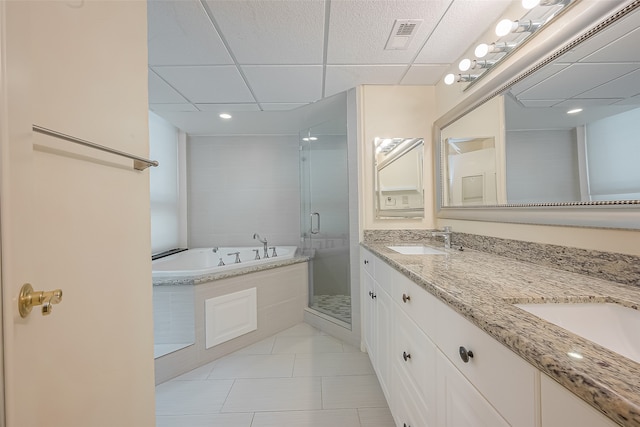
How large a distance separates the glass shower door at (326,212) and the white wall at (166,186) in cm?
161

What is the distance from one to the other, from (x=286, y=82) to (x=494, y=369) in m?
2.09

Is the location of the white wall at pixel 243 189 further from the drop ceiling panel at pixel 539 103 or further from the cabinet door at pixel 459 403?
the cabinet door at pixel 459 403

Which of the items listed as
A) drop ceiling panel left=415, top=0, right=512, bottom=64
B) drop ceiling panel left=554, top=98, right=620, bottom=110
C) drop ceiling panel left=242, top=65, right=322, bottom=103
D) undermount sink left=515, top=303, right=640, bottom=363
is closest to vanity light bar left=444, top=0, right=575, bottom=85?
drop ceiling panel left=415, top=0, right=512, bottom=64

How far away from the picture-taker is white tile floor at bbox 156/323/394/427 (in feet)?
4.39

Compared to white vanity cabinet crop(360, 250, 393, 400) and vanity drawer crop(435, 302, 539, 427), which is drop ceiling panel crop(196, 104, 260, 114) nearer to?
white vanity cabinet crop(360, 250, 393, 400)

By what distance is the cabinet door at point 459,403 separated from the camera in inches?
20.8

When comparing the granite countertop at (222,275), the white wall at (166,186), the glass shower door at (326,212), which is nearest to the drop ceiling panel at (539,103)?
the glass shower door at (326,212)

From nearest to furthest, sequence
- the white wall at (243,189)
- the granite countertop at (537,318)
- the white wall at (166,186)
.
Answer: the granite countertop at (537,318) → the white wall at (166,186) → the white wall at (243,189)

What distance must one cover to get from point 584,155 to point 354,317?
5.77 feet

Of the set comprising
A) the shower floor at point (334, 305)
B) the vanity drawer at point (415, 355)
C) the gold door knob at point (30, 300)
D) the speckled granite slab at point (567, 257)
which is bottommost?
the shower floor at point (334, 305)

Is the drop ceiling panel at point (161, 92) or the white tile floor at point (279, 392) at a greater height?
the drop ceiling panel at point (161, 92)

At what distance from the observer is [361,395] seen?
4.91ft

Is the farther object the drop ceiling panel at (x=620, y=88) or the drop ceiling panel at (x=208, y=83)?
the drop ceiling panel at (x=208, y=83)

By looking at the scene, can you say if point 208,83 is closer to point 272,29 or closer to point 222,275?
point 272,29
